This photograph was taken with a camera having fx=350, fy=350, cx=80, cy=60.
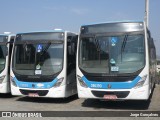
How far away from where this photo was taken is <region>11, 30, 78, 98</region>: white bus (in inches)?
509

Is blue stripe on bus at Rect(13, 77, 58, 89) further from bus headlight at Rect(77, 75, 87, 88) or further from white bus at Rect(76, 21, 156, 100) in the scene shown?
white bus at Rect(76, 21, 156, 100)

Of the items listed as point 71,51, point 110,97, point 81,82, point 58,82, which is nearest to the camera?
point 110,97

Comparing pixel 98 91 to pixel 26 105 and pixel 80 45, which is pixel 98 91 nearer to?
pixel 80 45

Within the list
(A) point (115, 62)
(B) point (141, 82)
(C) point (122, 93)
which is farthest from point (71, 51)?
(B) point (141, 82)

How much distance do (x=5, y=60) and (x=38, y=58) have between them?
6.25 feet

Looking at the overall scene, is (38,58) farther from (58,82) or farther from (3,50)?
(3,50)

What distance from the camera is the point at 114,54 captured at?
11.6 m

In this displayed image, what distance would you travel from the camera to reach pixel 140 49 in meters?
11.5

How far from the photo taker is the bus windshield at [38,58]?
13.1 metres

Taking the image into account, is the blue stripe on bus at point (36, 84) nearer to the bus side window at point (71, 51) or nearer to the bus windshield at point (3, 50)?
the bus side window at point (71, 51)

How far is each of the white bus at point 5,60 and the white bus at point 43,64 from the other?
86cm

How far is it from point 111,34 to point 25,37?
376cm

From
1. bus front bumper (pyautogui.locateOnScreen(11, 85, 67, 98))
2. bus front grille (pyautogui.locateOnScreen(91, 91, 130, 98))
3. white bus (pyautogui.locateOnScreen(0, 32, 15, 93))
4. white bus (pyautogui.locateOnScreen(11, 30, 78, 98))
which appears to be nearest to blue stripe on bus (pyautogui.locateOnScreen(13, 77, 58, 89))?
white bus (pyautogui.locateOnScreen(11, 30, 78, 98))

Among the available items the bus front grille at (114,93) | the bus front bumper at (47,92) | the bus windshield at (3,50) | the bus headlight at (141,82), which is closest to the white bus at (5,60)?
the bus windshield at (3,50)
